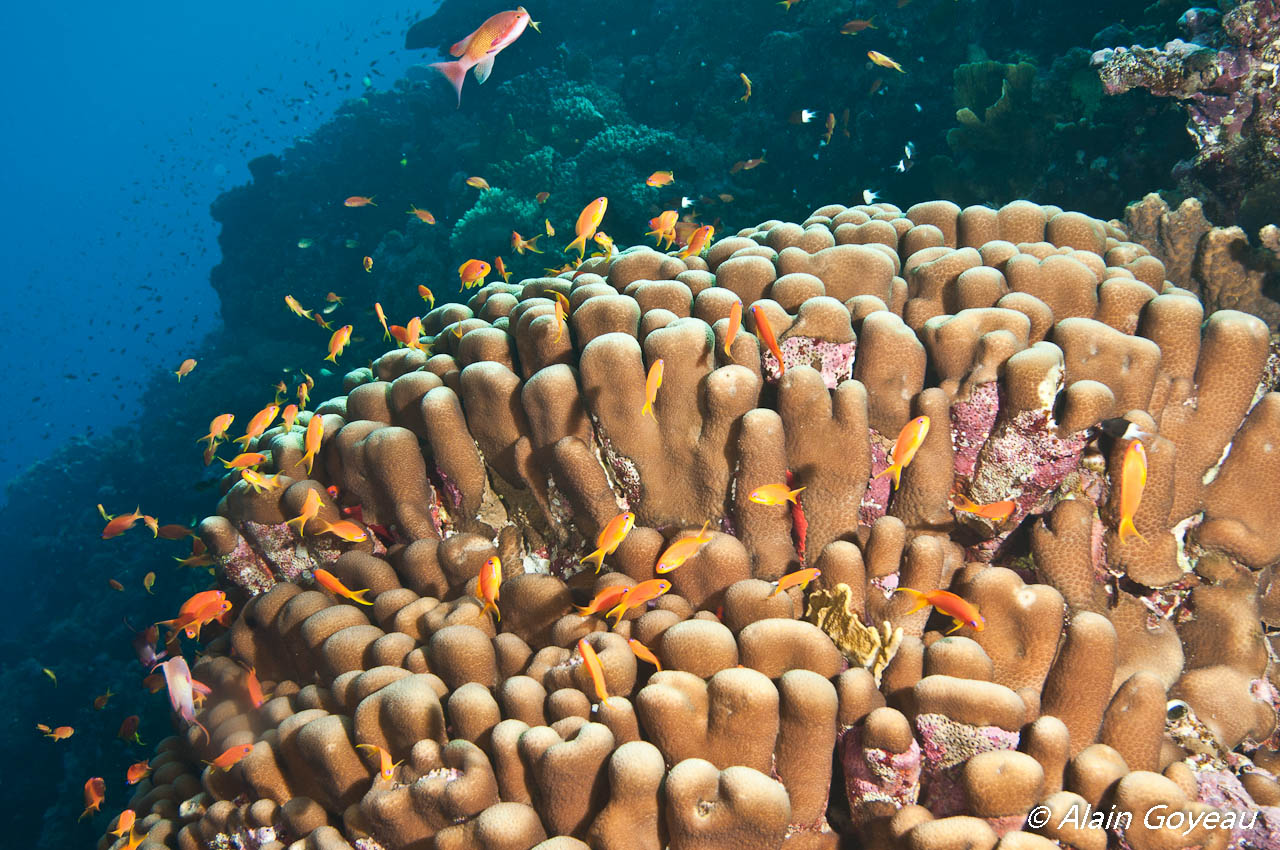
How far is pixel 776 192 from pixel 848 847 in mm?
11172

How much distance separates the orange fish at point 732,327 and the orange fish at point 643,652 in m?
1.27

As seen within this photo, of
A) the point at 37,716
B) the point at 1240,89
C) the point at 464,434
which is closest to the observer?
the point at 464,434

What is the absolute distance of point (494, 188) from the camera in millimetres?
13016

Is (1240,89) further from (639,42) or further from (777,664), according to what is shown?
(639,42)

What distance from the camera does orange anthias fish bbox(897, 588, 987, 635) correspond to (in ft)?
7.08

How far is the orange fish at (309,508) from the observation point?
3297 mm

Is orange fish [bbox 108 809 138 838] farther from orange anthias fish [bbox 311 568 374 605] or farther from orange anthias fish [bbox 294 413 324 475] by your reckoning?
orange anthias fish [bbox 294 413 324 475]

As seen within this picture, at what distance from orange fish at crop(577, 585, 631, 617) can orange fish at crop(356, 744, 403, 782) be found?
0.81 meters

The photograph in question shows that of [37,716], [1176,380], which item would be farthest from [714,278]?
[37,716]

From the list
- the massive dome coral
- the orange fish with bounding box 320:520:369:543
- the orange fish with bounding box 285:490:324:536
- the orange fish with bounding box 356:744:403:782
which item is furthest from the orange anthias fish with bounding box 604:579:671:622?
the orange fish with bounding box 285:490:324:536

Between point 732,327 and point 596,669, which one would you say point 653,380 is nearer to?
point 732,327

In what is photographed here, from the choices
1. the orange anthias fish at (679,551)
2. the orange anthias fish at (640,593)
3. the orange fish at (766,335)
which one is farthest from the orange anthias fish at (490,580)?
the orange fish at (766,335)

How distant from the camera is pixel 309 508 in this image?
3301 mm

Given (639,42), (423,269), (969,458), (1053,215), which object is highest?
(639,42)
